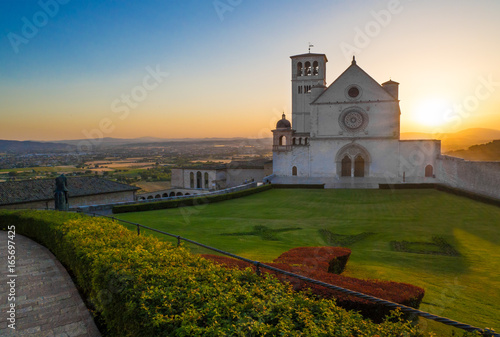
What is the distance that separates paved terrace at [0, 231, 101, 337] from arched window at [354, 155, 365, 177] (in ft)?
122

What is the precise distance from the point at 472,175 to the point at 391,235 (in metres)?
19.0

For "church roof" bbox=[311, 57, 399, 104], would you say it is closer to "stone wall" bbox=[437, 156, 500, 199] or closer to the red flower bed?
"stone wall" bbox=[437, 156, 500, 199]

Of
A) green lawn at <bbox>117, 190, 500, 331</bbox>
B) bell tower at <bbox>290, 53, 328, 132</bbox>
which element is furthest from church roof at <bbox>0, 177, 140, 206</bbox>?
bell tower at <bbox>290, 53, 328, 132</bbox>

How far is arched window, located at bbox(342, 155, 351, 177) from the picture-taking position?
41.7 metres

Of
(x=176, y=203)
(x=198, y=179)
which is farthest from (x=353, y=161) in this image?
(x=176, y=203)

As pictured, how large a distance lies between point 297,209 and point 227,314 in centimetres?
1923

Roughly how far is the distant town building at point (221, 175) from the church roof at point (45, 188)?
16.7m

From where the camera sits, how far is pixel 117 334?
196 inches

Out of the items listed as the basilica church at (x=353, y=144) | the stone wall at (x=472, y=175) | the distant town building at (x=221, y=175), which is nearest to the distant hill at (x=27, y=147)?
the distant town building at (x=221, y=175)

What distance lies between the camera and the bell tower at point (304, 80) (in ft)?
158

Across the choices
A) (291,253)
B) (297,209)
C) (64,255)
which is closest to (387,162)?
(297,209)

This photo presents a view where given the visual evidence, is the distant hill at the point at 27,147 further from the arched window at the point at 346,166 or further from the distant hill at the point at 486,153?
the distant hill at the point at 486,153

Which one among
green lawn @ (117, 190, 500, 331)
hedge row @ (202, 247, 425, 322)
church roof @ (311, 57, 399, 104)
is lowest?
green lawn @ (117, 190, 500, 331)

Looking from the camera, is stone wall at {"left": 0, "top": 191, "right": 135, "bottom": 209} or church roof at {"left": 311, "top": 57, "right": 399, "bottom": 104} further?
church roof at {"left": 311, "top": 57, "right": 399, "bottom": 104}
